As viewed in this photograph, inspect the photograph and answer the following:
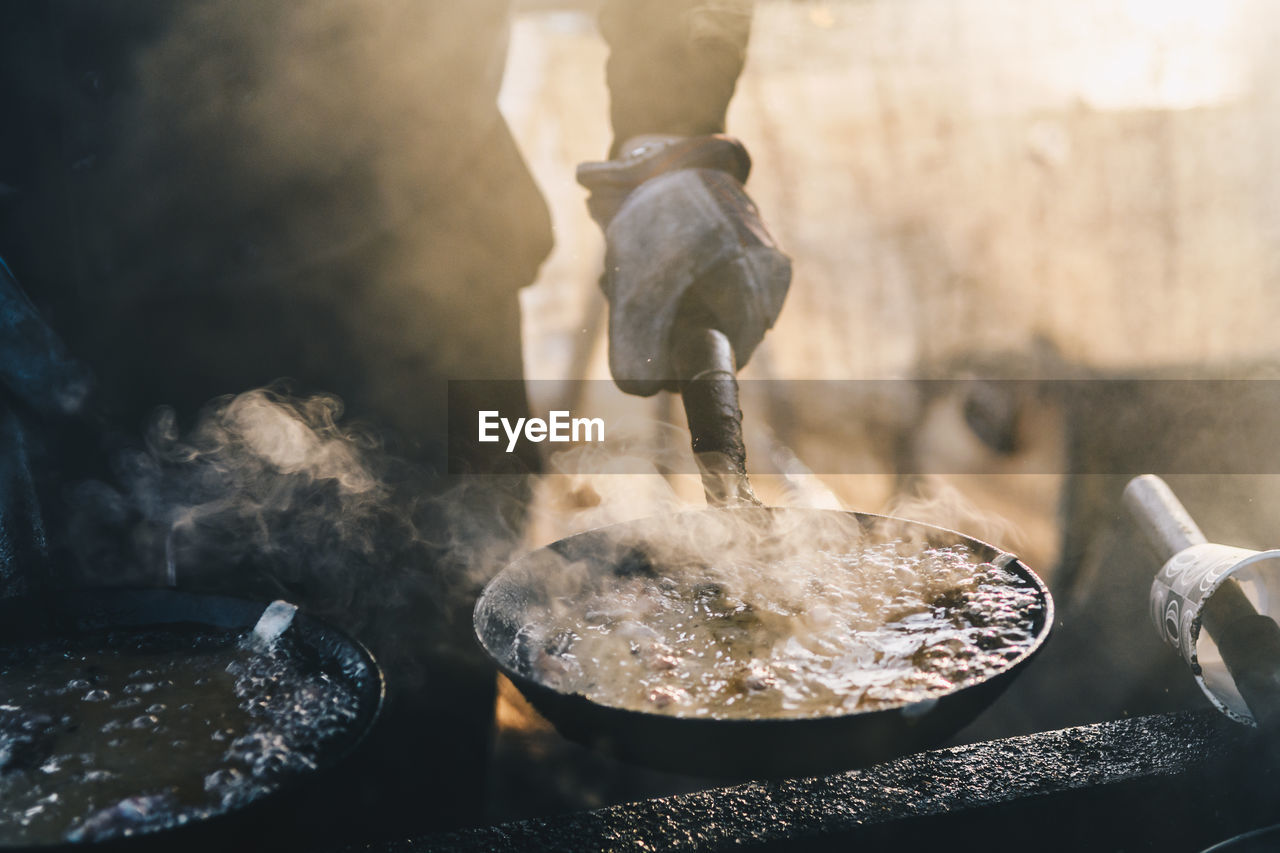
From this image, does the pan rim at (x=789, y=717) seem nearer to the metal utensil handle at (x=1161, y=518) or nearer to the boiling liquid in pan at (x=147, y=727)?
the boiling liquid in pan at (x=147, y=727)

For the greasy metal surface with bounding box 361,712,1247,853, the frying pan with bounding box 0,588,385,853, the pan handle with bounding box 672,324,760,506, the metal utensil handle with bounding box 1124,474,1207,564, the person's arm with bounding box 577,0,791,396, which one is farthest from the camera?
the person's arm with bounding box 577,0,791,396

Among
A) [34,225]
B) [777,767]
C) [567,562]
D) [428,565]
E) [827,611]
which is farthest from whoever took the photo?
[428,565]

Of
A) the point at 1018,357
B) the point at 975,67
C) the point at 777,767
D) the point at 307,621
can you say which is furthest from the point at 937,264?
the point at 307,621

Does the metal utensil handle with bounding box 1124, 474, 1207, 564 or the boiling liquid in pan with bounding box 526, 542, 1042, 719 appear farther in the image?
the metal utensil handle with bounding box 1124, 474, 1207, 564

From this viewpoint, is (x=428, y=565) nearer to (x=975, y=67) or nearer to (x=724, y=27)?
(x=724, y=27)

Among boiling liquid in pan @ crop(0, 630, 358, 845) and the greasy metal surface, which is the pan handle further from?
boiling liquid in pan @ crop(0, 630, 358, 845)

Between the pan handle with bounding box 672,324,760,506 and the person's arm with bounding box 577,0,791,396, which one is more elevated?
the person's arm with bounding box 577,0,791,396

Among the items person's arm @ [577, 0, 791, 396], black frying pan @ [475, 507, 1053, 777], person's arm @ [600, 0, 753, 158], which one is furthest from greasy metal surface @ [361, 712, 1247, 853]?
person's arm @ [600, 0, 753, 158]
